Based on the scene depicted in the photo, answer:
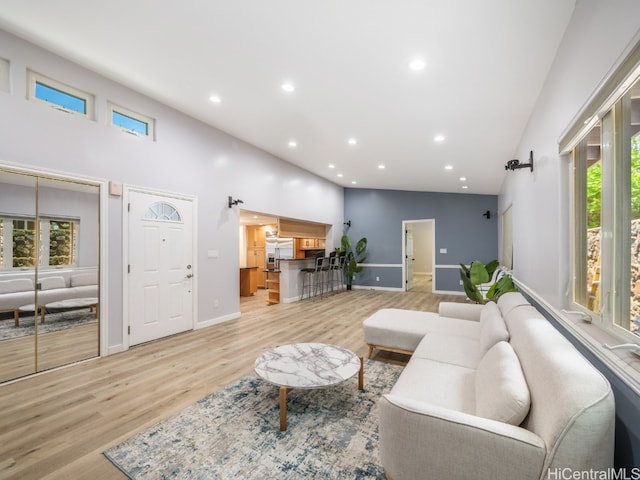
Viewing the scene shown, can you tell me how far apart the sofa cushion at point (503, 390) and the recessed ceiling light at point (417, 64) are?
239 centimetres

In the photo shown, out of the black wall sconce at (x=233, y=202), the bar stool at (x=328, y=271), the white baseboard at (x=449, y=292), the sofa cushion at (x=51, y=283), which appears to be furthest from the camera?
the white baseboard at (x=449, y=292)

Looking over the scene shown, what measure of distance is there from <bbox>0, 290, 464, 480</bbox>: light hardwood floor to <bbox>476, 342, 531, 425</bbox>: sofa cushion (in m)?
1.71

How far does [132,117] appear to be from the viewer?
3744mm

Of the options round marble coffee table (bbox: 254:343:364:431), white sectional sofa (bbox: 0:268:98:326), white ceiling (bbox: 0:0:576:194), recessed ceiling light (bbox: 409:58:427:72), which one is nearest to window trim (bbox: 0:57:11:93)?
white ceiling (bbox: 0:0:576:194)

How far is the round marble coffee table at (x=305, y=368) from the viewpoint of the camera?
81.0 inches

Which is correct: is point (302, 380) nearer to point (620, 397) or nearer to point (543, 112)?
point (620, 397)

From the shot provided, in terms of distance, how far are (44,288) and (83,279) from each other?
332mm

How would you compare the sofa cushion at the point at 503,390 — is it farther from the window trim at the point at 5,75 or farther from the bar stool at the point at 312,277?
the bar stool at the point at 312,277

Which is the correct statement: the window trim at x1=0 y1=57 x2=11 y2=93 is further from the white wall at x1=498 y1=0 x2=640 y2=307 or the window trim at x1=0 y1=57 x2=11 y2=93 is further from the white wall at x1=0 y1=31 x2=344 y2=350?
the white wall at x1=498 y1=0 x2=640 y2=307

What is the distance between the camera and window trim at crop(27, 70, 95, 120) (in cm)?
289

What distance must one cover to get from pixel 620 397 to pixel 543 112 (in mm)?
2476

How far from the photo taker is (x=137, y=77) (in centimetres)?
333

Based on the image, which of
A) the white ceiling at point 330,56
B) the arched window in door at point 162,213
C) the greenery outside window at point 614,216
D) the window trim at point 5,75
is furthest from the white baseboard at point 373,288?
the window trim at point 5,75

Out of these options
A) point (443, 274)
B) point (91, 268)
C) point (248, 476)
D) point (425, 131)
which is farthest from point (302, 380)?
point (443, 274)
